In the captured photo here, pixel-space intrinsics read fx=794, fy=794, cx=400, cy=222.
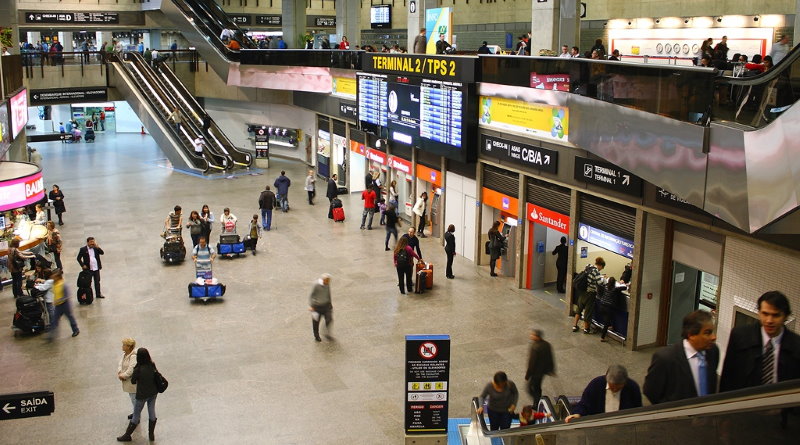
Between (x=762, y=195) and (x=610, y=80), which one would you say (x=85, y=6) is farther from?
(x=762, y=195)

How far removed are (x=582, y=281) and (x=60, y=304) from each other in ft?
30.9

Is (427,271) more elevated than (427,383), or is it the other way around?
(427,383)

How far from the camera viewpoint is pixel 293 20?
121 feet

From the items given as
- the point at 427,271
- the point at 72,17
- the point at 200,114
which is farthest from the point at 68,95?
the point at 427,271

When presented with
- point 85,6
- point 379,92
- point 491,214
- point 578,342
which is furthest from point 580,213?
point 85,6

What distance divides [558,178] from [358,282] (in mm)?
5054

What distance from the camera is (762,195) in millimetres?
8258

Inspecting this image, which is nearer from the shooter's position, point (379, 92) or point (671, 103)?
point (671, 103)

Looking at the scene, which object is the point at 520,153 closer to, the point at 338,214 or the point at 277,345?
the point at 277,345

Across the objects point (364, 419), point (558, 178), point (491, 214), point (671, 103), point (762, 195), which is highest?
point (671, 103)

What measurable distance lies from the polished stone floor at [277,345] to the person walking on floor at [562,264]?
781 millimetres

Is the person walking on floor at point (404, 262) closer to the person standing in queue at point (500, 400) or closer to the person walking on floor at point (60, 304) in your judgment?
the person walking on floor at point (60, 304)

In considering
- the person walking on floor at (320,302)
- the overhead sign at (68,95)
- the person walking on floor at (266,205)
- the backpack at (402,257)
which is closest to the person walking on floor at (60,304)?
the person walking on floor at (320,302)

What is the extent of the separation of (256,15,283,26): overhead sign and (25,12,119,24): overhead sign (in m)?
10.4
